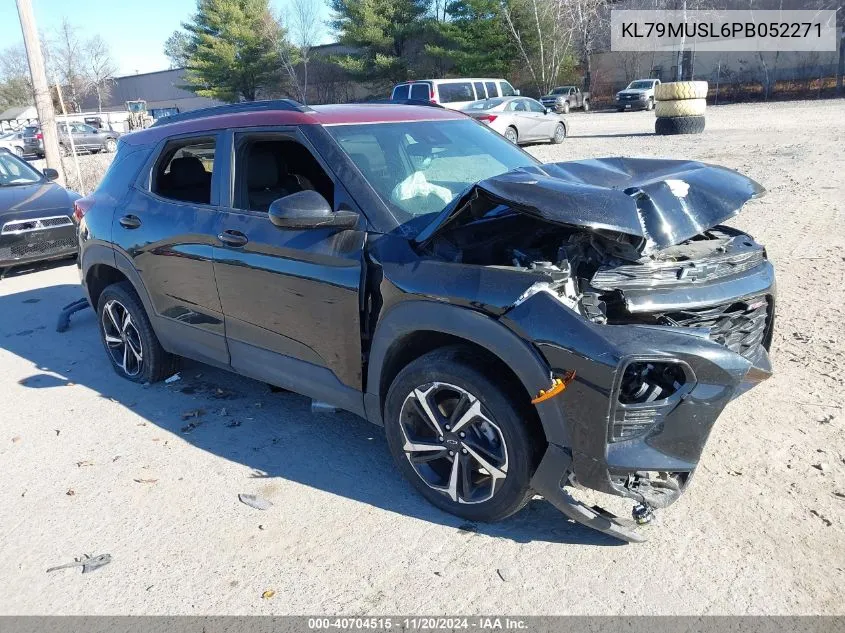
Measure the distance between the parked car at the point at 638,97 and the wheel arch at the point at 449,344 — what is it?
37781mm

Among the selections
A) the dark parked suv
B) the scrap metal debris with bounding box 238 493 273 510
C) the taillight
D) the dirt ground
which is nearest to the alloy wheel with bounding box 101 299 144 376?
the dirt ground

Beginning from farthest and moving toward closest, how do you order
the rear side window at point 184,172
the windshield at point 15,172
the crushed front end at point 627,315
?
the windshield at point 15,172
the rear side window at point 184,172
the crushed front end at point 627,315

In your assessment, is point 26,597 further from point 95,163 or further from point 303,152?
point 95,163

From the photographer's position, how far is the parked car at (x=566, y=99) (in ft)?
130

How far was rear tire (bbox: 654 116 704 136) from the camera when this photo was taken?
65.6 feet

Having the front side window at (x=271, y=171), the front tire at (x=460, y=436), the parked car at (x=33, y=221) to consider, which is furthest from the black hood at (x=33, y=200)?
the front tire at (x=460, y=436)

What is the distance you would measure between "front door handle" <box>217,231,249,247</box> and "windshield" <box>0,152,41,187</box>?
24.3 ft

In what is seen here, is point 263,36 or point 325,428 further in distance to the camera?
point 263,36

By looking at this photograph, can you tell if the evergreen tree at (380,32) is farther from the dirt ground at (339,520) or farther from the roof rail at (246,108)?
the dirt ground at (339,520)

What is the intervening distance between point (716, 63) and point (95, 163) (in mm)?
38260

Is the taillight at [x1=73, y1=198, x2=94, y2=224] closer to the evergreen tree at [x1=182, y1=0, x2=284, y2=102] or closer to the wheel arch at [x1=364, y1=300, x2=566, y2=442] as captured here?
the wheel arch at [x1=364, y1=300, x2=566, y2=442]

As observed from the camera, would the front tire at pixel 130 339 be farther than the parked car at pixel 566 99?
No

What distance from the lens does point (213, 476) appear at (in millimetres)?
3793

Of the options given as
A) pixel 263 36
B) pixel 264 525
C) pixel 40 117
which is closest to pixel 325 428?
pixel 264 525
